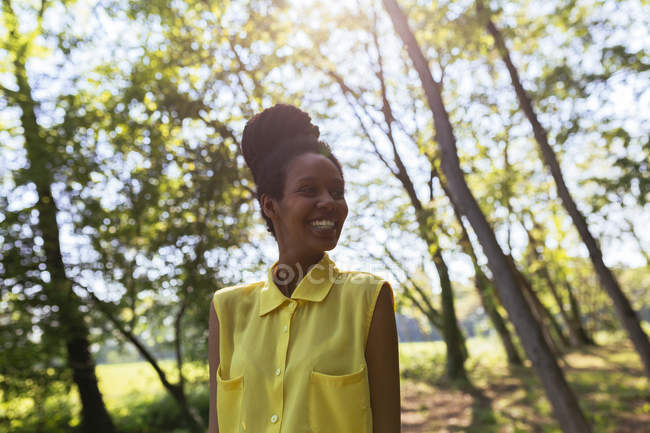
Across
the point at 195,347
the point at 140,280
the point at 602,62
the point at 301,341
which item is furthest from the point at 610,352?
the point at 301,341

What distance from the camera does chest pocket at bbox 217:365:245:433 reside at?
1.52 metres

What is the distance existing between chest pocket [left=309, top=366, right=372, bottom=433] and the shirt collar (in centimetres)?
27

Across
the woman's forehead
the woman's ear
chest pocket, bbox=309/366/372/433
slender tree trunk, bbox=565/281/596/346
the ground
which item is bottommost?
the ground

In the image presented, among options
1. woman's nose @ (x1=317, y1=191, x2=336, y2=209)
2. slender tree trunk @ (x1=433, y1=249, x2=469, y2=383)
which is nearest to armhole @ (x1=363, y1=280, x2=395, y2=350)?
woman's nose @ (x1=317, y1=191, x2=336, y2=209)

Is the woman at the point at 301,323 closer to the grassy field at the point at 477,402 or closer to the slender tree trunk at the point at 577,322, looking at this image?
the grassy field at the point at 477,402

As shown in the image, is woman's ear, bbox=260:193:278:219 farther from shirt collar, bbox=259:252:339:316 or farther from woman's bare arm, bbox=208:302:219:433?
woman's bare arm, bbox=208:302:219:433

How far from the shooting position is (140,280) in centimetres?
748

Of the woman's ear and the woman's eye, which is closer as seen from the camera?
the woman's eye

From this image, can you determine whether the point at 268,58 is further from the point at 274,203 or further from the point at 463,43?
the point at 274,203

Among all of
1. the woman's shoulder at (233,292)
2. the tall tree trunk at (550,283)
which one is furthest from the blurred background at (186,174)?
the tall tree trunk at (550,283)

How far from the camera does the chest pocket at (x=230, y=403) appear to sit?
4.99 ft

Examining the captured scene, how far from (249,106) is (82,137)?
8.88 feet

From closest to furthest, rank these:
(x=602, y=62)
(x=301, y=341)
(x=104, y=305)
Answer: (x=301, y=341), (x=602, y=62), (x=104, y=305)

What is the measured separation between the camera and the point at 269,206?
65.1 inches
